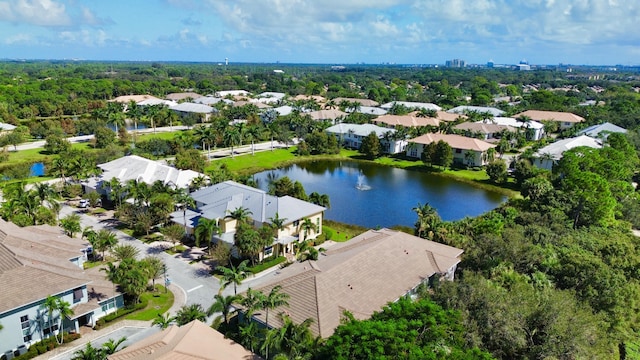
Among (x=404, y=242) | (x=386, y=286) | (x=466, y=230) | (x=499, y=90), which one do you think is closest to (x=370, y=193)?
(x=466, y=230)

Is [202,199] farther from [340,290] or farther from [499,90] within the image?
[499,90]

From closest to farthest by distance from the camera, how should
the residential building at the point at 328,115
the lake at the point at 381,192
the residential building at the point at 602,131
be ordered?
1. the lake at the point at 381,192
2. the residential building at the point at 602,131
3. the residential building at the point at 328,115

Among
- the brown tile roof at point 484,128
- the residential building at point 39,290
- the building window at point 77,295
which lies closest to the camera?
the residential building at point 39,290

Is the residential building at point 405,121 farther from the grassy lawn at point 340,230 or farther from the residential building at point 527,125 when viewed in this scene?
the grassy lawn at point 340,230

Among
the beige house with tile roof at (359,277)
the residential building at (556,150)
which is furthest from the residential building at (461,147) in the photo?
the beige house with tile roof at (359,277)

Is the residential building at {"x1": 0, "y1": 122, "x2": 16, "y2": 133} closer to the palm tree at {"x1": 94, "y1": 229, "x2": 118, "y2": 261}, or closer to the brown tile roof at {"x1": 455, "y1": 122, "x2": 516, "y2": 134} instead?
the palm tree at {"x1": 94, "y1": 229, "x2": 118, "y2": 261}

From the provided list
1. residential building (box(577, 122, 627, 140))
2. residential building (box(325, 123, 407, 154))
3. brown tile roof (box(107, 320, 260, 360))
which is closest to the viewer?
brown tile roof (box(107, 320, 260, 360))

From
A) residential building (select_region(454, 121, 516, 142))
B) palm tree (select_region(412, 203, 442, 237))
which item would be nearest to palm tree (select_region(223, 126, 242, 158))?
palm tree (select_region(412, 203, 442, 237))
